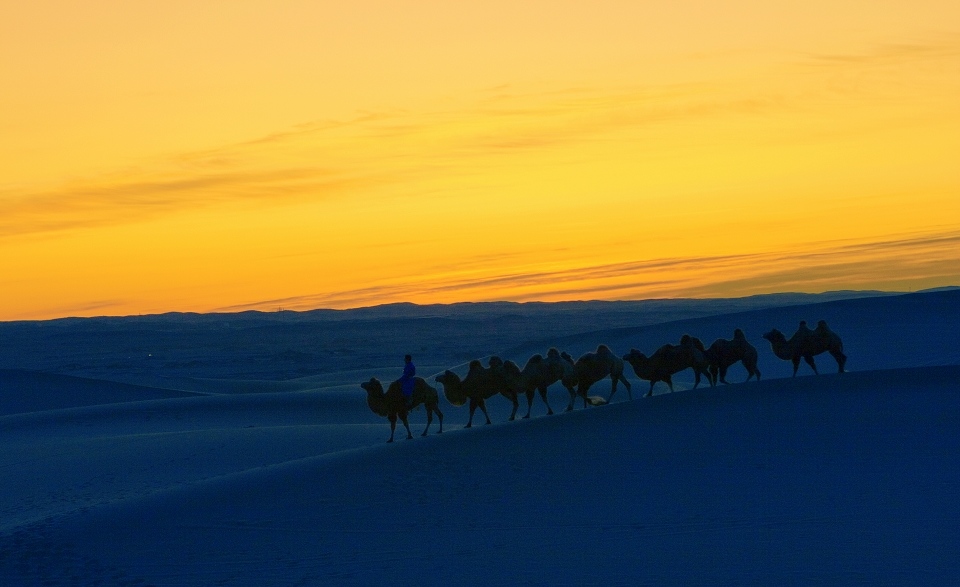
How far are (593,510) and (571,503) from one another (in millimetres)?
465

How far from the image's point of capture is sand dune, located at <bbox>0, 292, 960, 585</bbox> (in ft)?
34.8

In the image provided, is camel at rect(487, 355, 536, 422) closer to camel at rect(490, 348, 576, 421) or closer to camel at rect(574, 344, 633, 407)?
camel at rect(490, 348, 576, 421)

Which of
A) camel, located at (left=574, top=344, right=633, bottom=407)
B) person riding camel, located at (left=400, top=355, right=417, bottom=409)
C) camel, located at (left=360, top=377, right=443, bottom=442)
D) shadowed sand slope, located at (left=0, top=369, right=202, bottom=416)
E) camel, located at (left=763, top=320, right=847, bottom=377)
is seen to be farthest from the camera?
shadowed sand slope, located at (left=0, top=369, right=202, bottom=416)

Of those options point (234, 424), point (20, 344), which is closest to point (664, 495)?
point (234, 424)

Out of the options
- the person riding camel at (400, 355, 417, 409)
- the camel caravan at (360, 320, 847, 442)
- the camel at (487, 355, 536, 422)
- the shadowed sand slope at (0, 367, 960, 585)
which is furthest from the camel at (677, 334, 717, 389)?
the person riding camel at (400, 355, 417, 409)

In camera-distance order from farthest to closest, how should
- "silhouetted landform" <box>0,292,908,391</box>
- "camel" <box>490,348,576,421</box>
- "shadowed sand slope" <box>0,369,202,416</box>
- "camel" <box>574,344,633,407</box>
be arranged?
"silhouetted landform" <box>0,292,908,391</box>
"shadowed sand slope" <box>0,369,202,416</box>
"camel" <box>574,344,633,407</box>
"camel" <box>490,348,576,421</box>

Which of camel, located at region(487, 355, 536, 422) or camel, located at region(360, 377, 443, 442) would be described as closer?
camel, located at region(360, 377, 443, 442)

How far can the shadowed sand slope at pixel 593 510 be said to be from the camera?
414 inches

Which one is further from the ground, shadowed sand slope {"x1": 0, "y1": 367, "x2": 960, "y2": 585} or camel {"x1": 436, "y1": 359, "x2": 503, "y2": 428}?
camel {"x1": 436, "y1": 359, "x2": 503, "y2": 428}

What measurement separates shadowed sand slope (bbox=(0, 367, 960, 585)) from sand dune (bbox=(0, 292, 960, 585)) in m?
0.03

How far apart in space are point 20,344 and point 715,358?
121 metres

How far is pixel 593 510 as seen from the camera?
1238cm

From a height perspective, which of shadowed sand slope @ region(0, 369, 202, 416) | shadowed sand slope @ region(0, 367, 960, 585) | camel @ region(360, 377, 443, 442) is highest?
shadowed sand slope @ region(0, 369, 202, 416)

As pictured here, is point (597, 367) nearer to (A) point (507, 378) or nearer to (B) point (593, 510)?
(A) point (507, 378)
